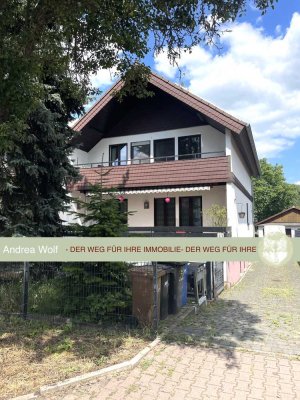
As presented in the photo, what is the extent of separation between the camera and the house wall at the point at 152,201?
52.7ft

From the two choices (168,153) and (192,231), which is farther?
(168,153)

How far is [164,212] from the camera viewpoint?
683 inches

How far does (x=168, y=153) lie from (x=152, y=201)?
2.62 m

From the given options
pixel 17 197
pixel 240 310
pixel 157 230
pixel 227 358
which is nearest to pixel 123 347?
pixel 227 358

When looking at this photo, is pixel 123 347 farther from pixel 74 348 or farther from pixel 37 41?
pixel 37 41

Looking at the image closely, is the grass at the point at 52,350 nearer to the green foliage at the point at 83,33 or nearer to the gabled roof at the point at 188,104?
the green foliage at the point at 83,33

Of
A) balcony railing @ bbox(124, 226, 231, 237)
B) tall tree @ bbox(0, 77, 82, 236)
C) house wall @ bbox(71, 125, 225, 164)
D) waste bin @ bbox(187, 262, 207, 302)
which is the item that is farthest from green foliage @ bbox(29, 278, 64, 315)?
house wall @ bbox(71, 125, 225, 164)

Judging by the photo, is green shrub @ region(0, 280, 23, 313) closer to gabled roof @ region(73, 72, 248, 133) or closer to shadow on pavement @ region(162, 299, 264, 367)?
shadow on pavement @ region(162, 299, 264, 367)

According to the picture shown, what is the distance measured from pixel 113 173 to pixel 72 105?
572 cm

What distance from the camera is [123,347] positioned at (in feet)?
18.0

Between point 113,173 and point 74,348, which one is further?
point 113,173

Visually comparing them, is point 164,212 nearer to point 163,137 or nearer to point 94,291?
point 163,137

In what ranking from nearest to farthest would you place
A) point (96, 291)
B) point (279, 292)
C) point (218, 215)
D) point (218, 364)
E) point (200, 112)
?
point (218, 364), point (96, 291), point (279, 292), point (218, 215), point (200, 112)

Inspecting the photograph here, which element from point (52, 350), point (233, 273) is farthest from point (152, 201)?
point (52, 350)
